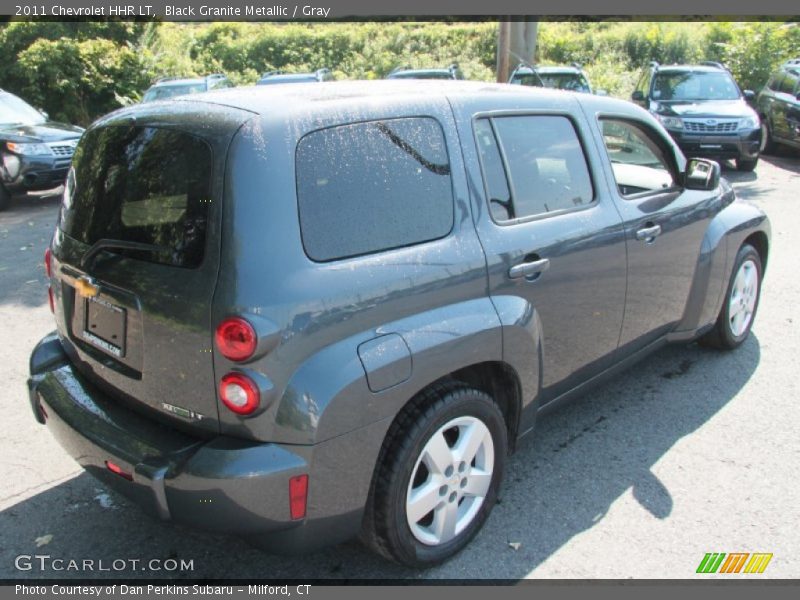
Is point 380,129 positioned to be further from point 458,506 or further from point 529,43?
point 529,43

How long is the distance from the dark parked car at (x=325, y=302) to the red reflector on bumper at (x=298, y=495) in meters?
0.01

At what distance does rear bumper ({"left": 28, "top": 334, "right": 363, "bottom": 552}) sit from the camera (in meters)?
2.30

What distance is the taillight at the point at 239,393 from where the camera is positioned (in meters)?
2.29

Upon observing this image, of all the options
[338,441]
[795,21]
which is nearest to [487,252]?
[338,441]


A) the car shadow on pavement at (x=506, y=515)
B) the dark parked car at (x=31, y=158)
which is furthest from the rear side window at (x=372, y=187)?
the dark parked car at (x=31, y=158)

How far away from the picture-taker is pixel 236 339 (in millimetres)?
2287

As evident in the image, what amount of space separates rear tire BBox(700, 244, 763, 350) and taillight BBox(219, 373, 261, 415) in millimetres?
3455

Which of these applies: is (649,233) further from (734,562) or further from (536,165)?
(734,562)

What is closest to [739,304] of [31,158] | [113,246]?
[113,246]

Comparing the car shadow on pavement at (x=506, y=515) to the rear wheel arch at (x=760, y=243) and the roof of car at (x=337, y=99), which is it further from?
the roof of car at (x=337, y=99)

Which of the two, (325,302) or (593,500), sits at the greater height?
(325,302)

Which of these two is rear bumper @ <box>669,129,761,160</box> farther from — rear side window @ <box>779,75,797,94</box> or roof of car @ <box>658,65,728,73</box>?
rear side window @ <box>779,75,797,94</box>

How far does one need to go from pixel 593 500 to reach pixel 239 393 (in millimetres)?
1861

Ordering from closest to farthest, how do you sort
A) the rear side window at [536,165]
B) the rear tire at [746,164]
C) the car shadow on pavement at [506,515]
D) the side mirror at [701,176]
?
the car shadow on pavement at [506,515] < the rear side window at [536,165] < the side mirror at [701,176] < the rear tire at [746,164]
